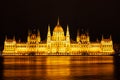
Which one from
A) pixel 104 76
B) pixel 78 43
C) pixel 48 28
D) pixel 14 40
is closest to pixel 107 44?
pixel 78 43

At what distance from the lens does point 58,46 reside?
522 ft

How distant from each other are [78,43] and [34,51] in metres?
16.5

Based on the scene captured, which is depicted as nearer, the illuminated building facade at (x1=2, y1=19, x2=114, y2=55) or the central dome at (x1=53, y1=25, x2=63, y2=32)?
the illuminated building facade at (x1=2, y1=19, x2=114, y2=55)

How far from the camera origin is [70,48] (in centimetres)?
15800

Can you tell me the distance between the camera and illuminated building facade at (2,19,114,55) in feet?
517

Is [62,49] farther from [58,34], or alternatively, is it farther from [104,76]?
[104,76]

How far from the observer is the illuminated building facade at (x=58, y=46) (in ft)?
517

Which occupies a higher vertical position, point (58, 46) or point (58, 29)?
point (58, 29)

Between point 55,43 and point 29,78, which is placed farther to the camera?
point 55,43

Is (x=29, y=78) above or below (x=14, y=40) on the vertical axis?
below

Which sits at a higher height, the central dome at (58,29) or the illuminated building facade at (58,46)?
the central dome at (58,29)

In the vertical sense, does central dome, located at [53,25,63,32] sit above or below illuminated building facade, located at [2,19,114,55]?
above

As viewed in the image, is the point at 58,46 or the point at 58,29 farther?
the point at 58,29

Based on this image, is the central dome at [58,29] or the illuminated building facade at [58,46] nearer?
the illuminated building facade at [58,46]
